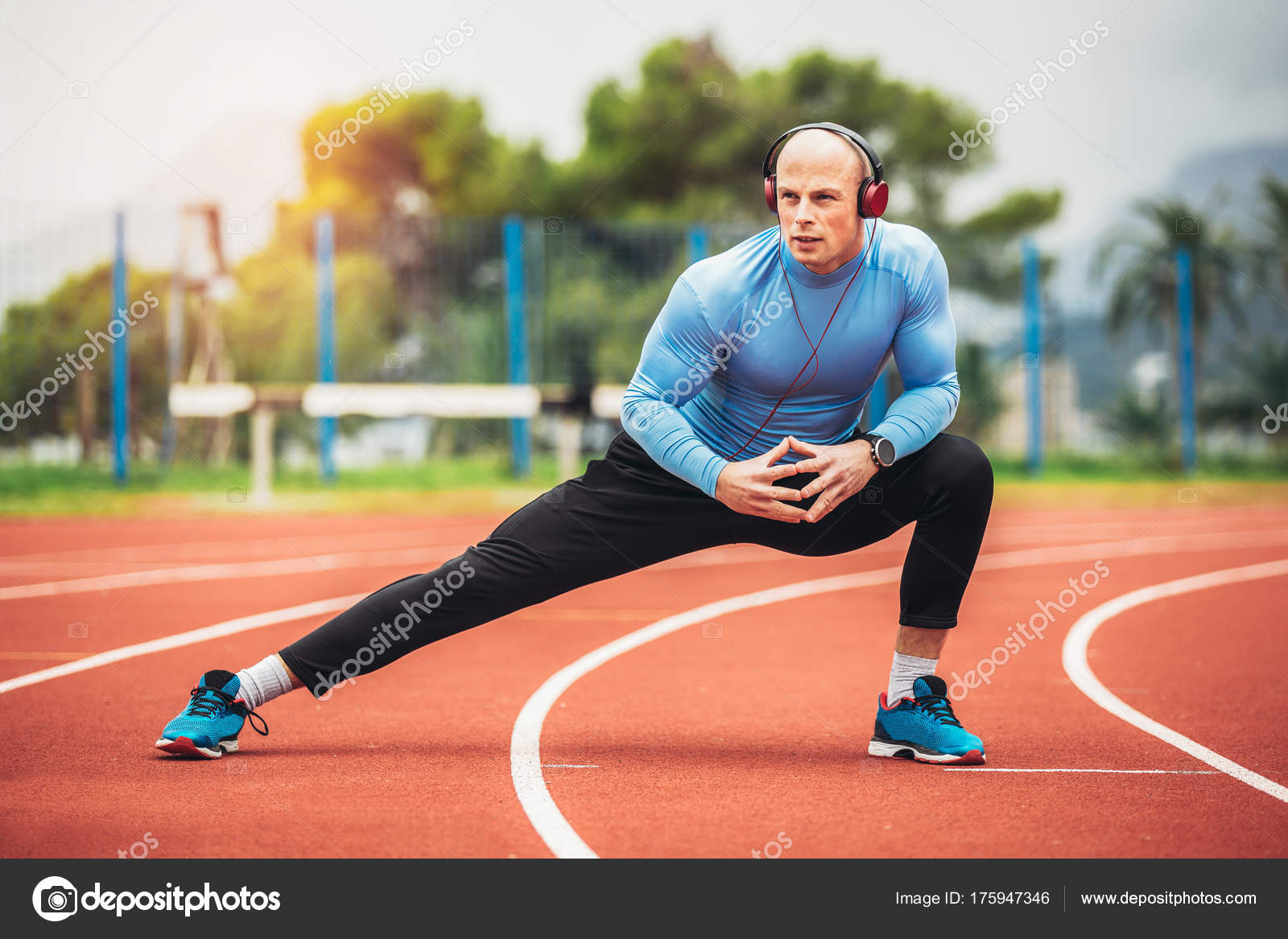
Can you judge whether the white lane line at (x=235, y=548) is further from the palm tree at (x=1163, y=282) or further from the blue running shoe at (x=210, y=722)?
the palm tree at (x=1163, y=282)

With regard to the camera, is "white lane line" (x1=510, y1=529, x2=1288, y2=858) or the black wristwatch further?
the black wristwatch

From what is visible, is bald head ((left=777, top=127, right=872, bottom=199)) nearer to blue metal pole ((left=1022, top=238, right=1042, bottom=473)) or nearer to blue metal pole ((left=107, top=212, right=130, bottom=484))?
blue metal pole ((left=107, top=212, right=130, bottom=484))

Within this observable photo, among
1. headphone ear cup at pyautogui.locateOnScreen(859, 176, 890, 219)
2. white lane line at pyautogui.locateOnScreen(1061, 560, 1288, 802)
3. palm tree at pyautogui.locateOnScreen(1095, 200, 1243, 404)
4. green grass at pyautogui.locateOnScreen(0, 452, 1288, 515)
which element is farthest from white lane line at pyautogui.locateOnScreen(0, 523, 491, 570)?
palm tree at pyautogui.locateOnScreen(1095, 200, 1243, 404)

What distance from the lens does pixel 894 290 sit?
356cm

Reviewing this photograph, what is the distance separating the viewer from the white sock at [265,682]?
3.69 meters

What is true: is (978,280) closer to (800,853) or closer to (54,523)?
(54,523)

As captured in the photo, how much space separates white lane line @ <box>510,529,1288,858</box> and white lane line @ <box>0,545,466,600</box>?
2886mm

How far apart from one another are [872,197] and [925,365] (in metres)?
0.50

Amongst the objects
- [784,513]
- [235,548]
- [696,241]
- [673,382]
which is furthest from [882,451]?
[696,241]
